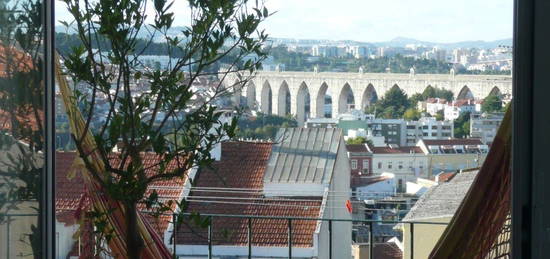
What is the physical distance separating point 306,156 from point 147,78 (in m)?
2.72

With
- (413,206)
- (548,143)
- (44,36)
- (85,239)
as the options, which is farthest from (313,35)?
(548,143)

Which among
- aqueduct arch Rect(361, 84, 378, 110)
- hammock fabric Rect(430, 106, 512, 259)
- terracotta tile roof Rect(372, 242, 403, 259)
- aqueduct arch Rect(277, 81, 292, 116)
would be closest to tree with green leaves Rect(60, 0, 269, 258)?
hammock fabric Rect(430, 106, 512, 259)

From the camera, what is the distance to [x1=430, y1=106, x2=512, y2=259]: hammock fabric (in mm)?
1661

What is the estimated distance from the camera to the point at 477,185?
5.71 ft

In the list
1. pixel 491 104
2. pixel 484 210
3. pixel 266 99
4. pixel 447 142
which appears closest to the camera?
pixel 484 210

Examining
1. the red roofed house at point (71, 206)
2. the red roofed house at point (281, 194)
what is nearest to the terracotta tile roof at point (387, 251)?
the red roofed house at point (281, 194)

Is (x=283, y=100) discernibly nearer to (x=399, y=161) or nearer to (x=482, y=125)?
(x=399, y=161)

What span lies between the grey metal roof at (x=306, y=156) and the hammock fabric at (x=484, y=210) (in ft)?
7.12

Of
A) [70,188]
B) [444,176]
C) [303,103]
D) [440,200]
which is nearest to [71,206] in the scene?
[70,188]

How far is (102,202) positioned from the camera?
75.2 inches

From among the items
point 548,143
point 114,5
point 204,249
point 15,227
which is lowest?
point 204,249

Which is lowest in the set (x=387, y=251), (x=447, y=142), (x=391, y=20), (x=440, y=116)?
(x=387, y=251)

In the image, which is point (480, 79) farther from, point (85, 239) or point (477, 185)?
point (85, 239)

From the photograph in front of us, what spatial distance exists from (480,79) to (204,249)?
1784 millimetres
